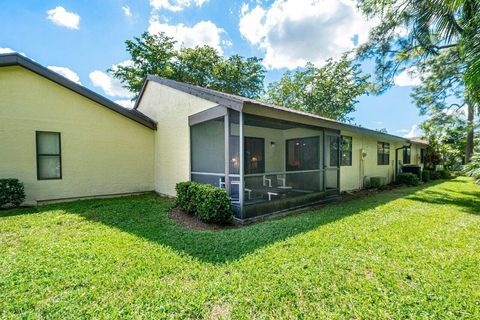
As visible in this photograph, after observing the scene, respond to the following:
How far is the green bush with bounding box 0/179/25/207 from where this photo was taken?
6574 mm

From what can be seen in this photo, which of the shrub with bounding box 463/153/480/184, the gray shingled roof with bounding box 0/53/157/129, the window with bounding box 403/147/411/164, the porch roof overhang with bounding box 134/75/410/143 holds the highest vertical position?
the gray shingled roof with bounding box 0/53/157/129

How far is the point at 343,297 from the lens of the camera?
2566 millimetres

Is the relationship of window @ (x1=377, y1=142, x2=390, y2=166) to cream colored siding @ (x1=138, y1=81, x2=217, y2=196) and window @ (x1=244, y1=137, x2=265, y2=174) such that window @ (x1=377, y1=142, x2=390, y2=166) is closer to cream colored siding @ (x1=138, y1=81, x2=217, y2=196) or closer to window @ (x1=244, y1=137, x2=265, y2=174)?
window @ (x1=244, y1=137, x2=265, y2=174)

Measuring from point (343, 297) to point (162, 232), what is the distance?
376cm

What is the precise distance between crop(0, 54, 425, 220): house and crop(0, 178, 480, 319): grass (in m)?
2.16

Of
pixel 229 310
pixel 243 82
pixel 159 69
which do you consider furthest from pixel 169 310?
pixel 243 82

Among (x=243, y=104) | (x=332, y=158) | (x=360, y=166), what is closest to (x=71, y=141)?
(x=243, y=104)

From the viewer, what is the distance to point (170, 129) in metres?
9.03

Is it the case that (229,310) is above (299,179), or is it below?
below

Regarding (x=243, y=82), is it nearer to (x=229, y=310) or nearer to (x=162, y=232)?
(x=162, y=232)

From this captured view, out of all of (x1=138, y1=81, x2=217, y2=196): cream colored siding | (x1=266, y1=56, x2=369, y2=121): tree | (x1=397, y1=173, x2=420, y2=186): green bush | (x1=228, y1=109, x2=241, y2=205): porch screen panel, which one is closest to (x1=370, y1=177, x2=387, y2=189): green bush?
(x1=397, y1=173, x2=420, y2=186): green bush

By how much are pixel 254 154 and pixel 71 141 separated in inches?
291

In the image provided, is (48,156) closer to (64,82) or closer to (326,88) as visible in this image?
(64,82)

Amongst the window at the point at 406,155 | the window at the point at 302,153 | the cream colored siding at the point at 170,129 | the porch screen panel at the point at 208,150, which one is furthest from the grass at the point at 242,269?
the window at the point at 406,155
